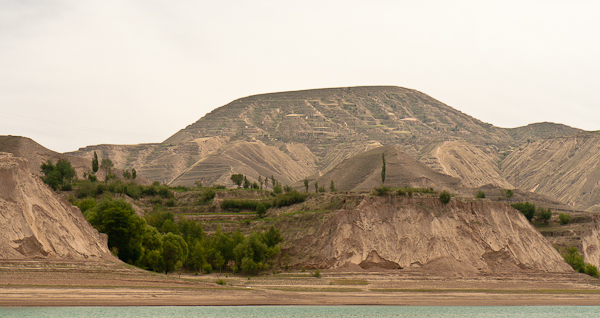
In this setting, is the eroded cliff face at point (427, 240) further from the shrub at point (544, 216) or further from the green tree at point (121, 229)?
the shrub at point (544, 216)

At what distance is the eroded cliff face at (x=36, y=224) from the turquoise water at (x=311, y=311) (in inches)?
275

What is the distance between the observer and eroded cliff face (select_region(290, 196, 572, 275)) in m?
75.6

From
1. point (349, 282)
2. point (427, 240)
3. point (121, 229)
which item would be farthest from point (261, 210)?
point (121, 229)

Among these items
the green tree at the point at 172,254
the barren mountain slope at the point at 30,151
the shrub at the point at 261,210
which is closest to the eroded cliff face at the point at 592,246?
the shrub at the point at 261,210

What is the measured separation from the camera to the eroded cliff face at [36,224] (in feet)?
157

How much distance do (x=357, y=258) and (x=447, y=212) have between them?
44.0 ft

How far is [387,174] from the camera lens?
14350 centimetres

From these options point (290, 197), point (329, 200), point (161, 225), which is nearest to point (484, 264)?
point (329, 200)

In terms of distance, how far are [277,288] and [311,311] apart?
12.0m

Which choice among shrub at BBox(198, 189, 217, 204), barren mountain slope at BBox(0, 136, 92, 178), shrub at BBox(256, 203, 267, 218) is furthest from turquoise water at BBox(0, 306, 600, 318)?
barren mountain slope at BBox(0, 136, 92, 178)

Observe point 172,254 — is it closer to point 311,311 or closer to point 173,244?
point 173,244

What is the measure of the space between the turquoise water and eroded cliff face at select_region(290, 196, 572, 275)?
19562 millimetres

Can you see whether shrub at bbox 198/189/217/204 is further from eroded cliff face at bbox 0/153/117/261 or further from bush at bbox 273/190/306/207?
eroded cliff face at bbox 0/153/117/261

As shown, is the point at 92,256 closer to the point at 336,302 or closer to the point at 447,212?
the point at 336,302
